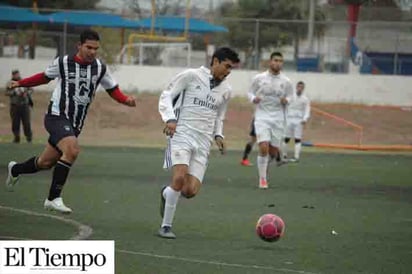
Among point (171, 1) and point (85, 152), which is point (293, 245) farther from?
point (171, 1)

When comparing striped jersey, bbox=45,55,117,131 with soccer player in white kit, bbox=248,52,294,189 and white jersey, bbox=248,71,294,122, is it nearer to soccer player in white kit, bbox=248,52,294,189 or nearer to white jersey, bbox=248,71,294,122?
soccer player in white kit, bbox=248,52,294,189

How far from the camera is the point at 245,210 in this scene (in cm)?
1524

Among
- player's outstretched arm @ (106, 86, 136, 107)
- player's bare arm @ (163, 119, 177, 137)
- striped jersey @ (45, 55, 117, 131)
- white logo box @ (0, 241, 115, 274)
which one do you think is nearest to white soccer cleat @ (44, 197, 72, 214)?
striped jersey @ (45, 55, 117, 131)

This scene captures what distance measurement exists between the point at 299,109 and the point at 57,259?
2162cm

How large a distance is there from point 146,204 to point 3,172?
542 centimetres

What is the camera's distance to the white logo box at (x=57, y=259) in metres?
8.52

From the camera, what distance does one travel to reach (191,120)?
12.4 m

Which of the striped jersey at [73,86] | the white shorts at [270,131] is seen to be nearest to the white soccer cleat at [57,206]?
the striped jersey at [73,86]

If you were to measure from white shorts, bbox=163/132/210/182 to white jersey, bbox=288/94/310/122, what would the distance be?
17.4 metres

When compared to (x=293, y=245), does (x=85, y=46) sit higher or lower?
higher

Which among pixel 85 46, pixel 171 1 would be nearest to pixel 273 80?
pixel 85 46

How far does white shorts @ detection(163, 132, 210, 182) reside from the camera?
12203 millimetres

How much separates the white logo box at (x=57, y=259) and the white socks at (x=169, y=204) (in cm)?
328

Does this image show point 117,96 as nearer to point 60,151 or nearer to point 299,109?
point 60,151
